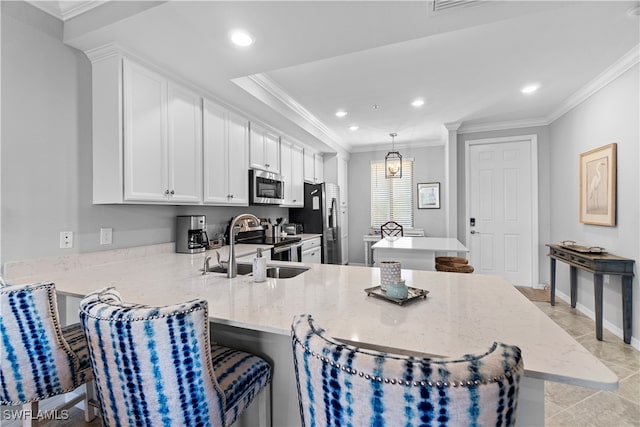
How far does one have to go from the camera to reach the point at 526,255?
4508 millimetres

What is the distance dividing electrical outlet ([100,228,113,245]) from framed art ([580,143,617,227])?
445 centimetres

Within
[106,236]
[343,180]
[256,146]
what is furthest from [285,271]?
[343,180]

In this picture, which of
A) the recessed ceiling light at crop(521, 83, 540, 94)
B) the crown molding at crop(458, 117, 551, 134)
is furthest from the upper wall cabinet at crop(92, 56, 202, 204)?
the crown molding at crop(458, 117, 551, 134)

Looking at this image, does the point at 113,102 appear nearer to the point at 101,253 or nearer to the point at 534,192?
the point at 101,253

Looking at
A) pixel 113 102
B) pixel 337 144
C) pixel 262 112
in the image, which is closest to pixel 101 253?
pixel 113 102

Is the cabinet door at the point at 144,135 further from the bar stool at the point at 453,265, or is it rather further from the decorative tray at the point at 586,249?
the decorative tray at the point at 586,249

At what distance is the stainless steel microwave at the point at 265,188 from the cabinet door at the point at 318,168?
1396 millimetres

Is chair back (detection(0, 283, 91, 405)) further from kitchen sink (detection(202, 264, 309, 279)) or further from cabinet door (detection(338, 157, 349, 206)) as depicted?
cabinet door (detection(338, 157, 349, 206))

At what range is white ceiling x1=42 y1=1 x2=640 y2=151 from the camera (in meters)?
1.69

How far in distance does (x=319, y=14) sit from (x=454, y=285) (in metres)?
1.68

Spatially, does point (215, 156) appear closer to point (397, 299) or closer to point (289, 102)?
point (289, 102)

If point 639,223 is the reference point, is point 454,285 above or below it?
below

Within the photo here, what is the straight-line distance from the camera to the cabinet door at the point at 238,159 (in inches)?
120

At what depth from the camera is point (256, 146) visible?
351cm
